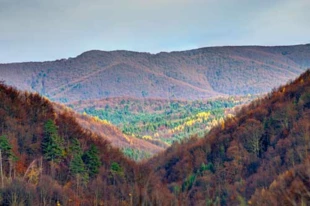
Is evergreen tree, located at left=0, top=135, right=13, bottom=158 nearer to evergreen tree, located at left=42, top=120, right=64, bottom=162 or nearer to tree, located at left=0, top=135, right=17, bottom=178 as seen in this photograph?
tree, located at left=0, top=135, right=17, bottom=178

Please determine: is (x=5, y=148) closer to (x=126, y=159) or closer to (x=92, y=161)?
(x=92, y=161)

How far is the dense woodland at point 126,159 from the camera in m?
85.9

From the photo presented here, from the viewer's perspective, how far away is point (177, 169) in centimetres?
14512

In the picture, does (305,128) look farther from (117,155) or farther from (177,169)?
(177,169)

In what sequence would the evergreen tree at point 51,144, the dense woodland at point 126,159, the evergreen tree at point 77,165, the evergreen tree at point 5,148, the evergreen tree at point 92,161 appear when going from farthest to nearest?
the evergreen tree at point 92,161
the evergreen tree at point 51,144
the evergreen tree at point 77,165
the evergreen tree at point 5,148
the dense woodland at point 126,159

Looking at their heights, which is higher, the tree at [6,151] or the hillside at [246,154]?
the tree at [6,151]

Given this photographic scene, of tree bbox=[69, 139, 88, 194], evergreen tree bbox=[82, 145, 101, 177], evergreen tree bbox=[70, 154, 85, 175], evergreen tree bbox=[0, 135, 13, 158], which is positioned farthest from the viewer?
evergreen tree bbox=[82, 145, 101, 177]

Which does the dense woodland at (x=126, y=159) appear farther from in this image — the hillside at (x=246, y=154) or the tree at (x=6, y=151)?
the hillside at (x=246, y=154)

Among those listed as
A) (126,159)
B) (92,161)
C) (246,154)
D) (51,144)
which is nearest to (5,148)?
(51,144)

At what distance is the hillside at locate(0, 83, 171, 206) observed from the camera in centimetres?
8450

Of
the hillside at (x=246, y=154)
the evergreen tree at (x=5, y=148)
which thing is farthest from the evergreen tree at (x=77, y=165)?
the hillside at (x=246, y=154)

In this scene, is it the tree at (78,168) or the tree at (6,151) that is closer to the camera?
the tree at (6,151)

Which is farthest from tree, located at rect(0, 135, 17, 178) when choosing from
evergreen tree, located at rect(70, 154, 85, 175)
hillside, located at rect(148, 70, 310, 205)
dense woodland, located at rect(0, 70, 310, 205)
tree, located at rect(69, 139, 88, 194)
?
hillside, located at rect(148, 70, 310, 205)

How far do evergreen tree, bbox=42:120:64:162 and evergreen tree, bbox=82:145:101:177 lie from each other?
4.54m
